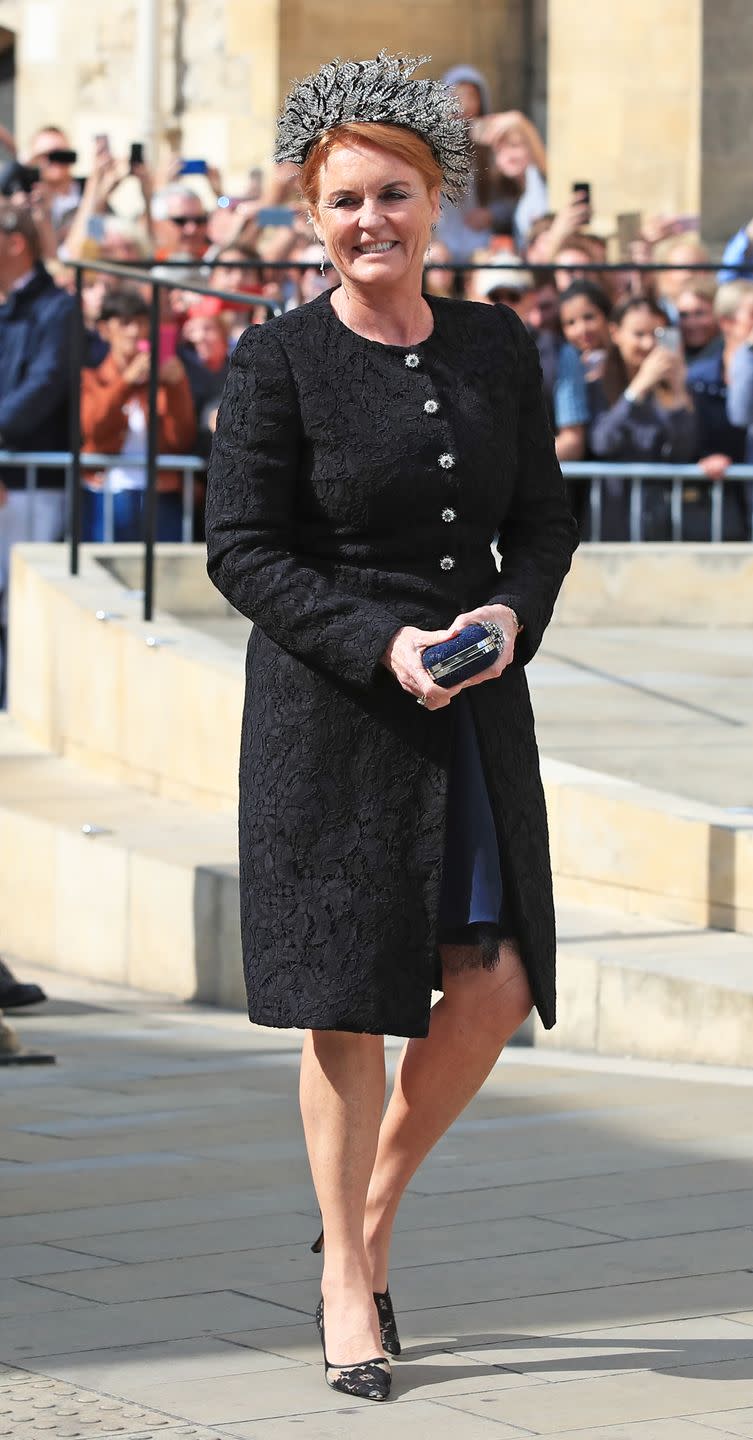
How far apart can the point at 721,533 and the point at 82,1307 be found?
8.74 metres

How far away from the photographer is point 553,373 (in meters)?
12.6

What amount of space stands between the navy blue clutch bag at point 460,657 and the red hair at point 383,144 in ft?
2.34

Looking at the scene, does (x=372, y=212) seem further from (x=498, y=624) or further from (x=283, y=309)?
(x=283, y=309)

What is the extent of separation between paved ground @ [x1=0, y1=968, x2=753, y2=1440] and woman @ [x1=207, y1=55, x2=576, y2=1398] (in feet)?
0.63

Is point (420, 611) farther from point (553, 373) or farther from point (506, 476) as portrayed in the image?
point (553, 373)

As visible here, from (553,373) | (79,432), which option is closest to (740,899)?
(79,432)

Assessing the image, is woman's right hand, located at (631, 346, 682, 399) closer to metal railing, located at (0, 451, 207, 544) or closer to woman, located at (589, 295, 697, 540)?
woman, located at (589, 295, 697, 540)

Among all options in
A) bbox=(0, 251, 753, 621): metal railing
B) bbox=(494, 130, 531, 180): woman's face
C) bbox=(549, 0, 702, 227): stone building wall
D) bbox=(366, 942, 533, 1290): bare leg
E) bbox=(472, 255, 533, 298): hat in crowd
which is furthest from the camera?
bbox=(549, 0, 702, 227): stone building wall

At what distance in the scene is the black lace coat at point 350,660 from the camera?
412 cm

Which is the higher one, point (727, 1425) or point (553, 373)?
point (553, 373)

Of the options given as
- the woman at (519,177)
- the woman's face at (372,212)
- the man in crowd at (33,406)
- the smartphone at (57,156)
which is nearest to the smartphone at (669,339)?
the man in crowd at (33,406)

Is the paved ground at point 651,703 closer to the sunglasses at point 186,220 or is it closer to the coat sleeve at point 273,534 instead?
the coat sleeve at point 273,534

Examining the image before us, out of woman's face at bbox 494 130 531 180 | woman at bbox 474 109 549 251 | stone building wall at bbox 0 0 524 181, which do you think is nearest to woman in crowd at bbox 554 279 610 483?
woman at bbox 474 109 549 251

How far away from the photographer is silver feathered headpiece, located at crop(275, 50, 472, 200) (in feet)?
13.6
